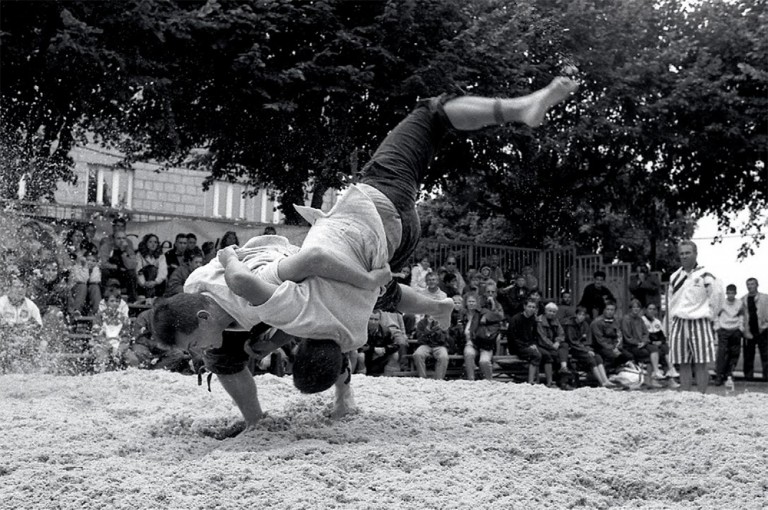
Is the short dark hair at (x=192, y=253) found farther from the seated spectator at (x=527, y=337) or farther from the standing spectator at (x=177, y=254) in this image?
the seated spectator at (x=527, y=337)

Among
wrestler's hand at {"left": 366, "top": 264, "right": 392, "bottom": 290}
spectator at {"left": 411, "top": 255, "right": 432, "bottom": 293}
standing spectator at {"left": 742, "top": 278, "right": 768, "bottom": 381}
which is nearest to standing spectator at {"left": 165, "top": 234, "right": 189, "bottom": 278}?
spectator at {"left": 411, "top": 255, "right": 432, "bottom": 293}

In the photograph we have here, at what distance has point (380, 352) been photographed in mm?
10516

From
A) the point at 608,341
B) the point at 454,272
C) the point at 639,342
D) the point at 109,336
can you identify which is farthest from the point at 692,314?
the point at 109,336

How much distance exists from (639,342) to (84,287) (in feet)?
26.5

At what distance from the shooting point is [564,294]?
Answer: 14.3 m

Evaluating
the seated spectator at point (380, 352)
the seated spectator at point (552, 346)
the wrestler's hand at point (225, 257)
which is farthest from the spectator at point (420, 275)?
the wrestler's hand at point (225, 257)

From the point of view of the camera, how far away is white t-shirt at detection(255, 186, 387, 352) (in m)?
3.96

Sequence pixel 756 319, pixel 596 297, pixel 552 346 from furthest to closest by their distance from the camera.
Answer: pixel 596 297, pixel 756 319, pixel 552 346

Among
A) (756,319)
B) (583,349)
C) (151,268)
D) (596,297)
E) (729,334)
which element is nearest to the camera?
(151,268)

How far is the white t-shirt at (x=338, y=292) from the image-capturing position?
156 inches

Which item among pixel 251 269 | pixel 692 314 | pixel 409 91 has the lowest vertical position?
pixel 692 314

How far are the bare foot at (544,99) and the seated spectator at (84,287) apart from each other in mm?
6912

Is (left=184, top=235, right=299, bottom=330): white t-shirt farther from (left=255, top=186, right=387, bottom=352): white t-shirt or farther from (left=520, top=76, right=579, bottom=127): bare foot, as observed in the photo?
(left=520, top=76, right=579, bottom=127): bare foot

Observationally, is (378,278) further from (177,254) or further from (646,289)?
(646,289)
